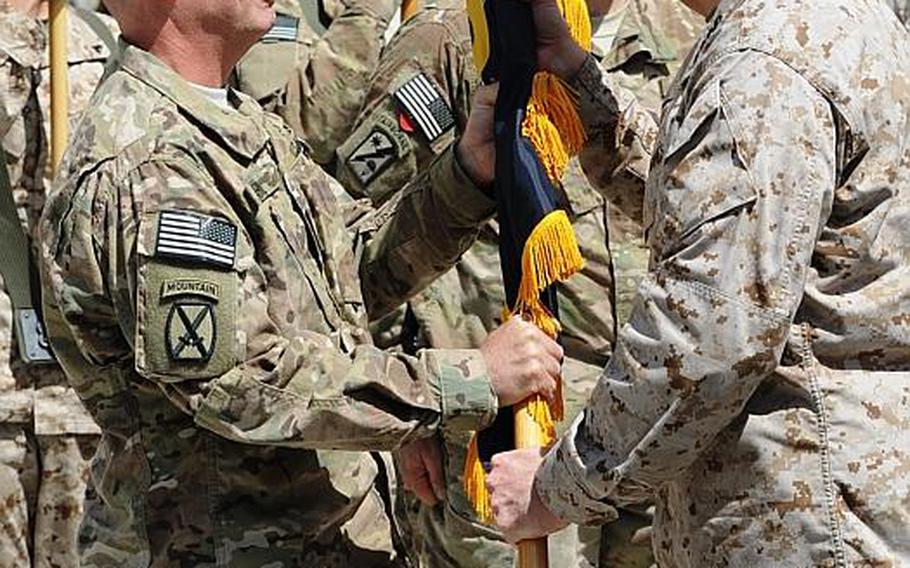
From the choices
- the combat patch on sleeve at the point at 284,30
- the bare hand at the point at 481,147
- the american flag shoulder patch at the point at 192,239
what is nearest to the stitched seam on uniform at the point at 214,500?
the american flag shoulder patch at the point at 192,239

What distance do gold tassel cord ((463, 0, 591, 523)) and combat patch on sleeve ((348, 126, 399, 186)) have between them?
918 mm

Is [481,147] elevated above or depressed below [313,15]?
below

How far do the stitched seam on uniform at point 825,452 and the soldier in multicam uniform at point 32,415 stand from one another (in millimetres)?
2539

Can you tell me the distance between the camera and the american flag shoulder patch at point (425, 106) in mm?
4473

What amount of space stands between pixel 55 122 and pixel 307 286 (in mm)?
1786

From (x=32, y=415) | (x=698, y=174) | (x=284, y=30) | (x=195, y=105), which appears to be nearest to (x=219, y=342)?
(x=195, y=105)

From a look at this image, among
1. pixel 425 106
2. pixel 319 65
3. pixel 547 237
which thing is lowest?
pixel 547 237

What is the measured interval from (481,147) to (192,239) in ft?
2.53

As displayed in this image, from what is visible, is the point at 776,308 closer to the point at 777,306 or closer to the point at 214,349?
the point at 777,306

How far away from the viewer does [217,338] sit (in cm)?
311

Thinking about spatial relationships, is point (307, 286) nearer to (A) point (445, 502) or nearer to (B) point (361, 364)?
(B) point (361, 364)

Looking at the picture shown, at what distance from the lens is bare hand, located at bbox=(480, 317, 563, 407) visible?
332 centimetres

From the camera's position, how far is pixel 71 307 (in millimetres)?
3217

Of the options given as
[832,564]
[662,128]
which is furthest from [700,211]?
[832,564]
